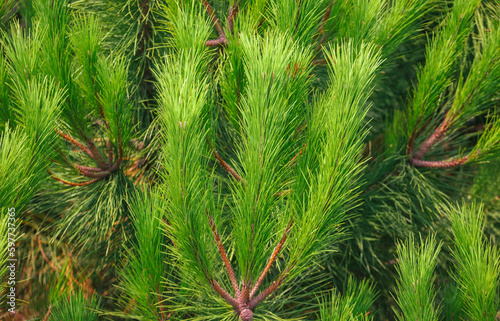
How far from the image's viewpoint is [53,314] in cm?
70

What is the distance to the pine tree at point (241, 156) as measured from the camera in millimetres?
529

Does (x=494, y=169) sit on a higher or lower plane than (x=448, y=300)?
higher

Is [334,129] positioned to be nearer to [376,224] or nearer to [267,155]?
[267,155]

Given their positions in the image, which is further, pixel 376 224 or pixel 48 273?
pixel 48 273

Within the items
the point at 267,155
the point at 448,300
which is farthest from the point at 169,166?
the point at 448,300

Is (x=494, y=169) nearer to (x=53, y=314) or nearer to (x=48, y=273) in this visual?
(x=53, y=314)

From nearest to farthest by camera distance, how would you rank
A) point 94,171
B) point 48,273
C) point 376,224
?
point 94,171 < point 376,224 < point 48,273

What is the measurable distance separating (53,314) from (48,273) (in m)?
0.47

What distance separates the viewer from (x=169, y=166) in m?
0.52

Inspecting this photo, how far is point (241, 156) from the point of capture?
2.02 ft

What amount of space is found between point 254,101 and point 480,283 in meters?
0.41

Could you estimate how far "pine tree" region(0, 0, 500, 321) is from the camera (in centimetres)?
53

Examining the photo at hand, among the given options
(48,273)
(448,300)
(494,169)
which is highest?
(494,169)

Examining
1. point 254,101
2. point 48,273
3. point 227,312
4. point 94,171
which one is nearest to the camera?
point 254,101
